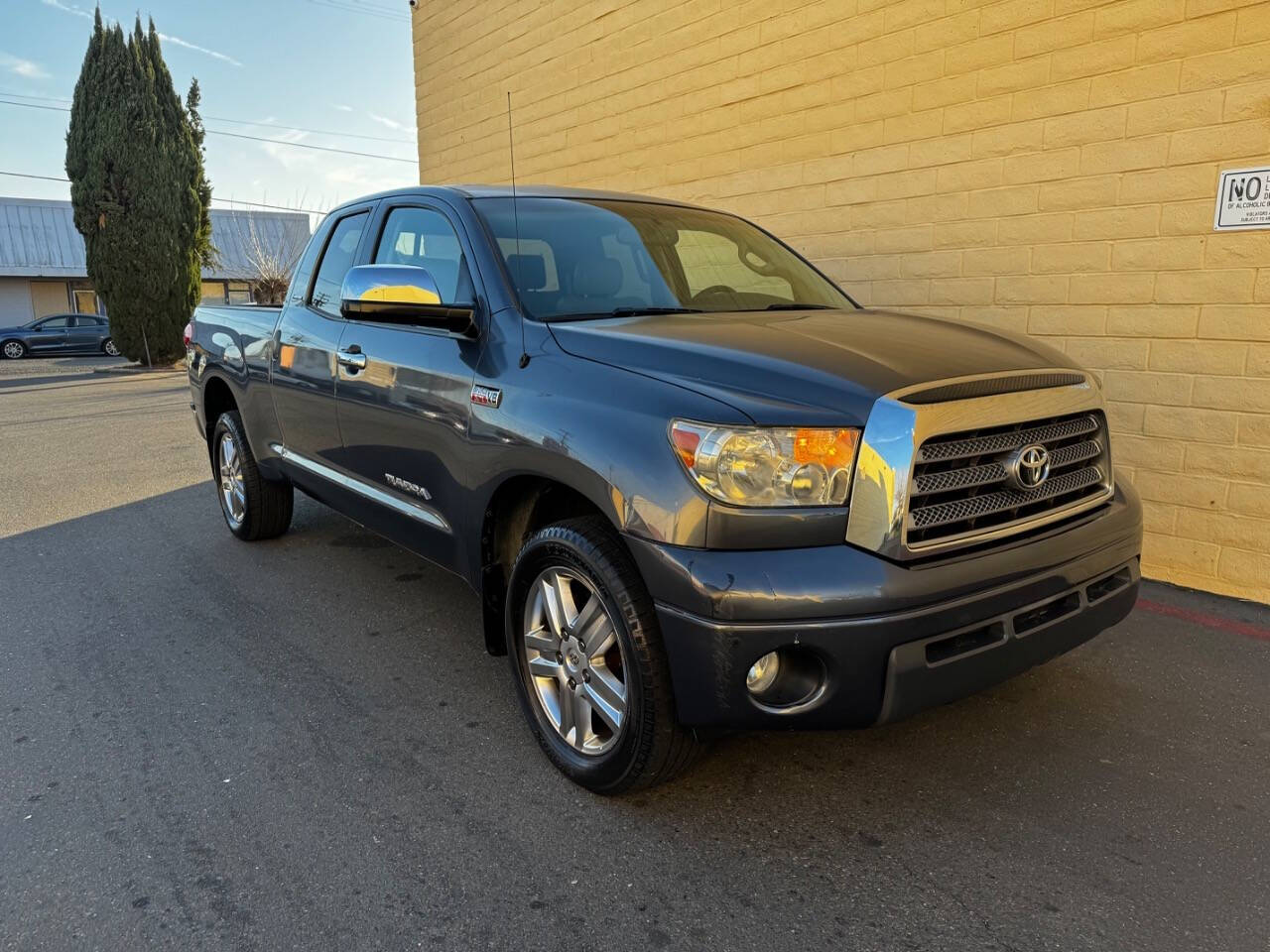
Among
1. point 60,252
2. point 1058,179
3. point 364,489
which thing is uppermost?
point 60,252

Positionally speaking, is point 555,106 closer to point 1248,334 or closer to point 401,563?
point 401,563

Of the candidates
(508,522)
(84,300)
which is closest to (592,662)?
(508,522)

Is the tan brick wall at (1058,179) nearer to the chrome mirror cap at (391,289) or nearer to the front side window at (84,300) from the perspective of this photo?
the chrome mirror cap at (391,289)

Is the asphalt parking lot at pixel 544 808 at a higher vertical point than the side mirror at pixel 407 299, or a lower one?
lower

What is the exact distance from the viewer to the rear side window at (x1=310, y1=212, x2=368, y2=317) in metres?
4.19

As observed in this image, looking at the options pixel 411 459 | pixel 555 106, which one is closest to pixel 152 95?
pixel 555 106

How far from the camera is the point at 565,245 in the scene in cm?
338

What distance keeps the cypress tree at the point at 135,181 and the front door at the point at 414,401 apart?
1766 centimetres

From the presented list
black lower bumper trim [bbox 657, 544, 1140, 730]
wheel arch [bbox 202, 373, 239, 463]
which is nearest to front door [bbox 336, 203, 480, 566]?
black lower bumper trim [bbox 657, 544, 1140, 730]

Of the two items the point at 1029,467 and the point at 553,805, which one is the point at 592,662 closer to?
the point at 553,805

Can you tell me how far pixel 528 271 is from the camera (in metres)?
3.18

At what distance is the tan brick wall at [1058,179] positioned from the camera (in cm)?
422

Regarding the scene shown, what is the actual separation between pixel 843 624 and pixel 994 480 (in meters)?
0.64

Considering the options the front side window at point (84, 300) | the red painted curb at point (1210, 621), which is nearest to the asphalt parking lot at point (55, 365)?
the front side window at point (84, 300)
